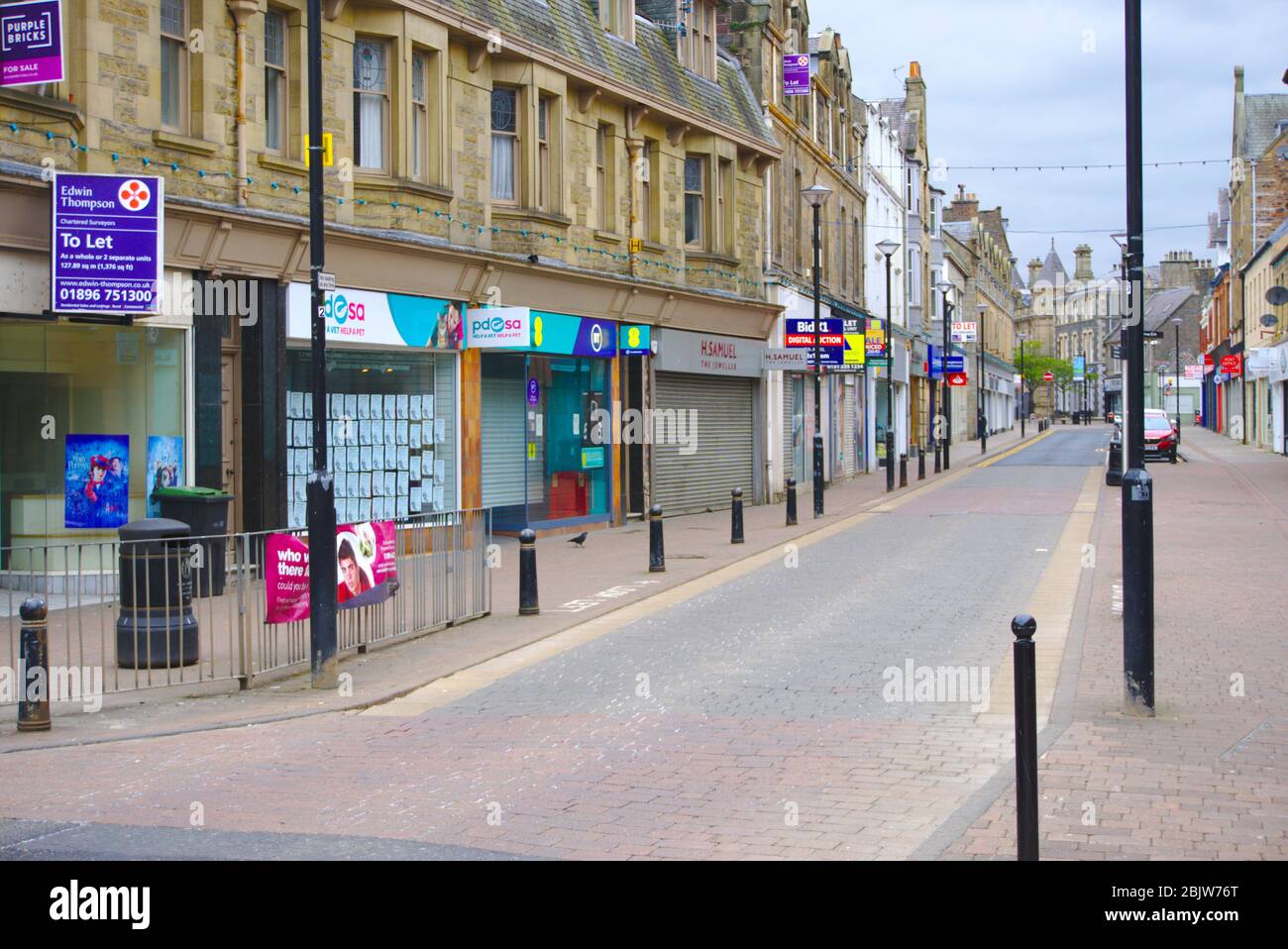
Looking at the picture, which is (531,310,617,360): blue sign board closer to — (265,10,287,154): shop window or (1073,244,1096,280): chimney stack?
(265,10,287,154): shop window

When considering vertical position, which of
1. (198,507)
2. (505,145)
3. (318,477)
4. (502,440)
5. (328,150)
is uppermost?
(505,145)

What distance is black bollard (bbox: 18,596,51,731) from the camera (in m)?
9.04

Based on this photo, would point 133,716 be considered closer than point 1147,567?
No

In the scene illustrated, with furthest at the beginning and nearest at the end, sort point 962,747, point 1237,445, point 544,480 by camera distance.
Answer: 1. point 1237,445
2. point 544,480
3. point 962,747

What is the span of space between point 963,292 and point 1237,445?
2583 centimetres

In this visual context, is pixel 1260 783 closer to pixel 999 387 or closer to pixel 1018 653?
pixel 1018 653

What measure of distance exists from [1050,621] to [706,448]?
16.1 metres

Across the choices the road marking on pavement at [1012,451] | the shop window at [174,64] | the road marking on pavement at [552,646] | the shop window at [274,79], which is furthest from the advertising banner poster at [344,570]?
the road marking on pavement at [1012,451]

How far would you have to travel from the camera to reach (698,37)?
28828 mm

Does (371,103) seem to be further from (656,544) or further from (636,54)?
(636,54)

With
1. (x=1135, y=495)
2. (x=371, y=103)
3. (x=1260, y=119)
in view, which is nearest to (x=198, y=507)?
(x=371, y=103)

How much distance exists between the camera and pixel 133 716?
973 centimetres

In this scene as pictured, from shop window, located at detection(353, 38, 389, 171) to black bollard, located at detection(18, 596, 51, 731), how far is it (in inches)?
427
